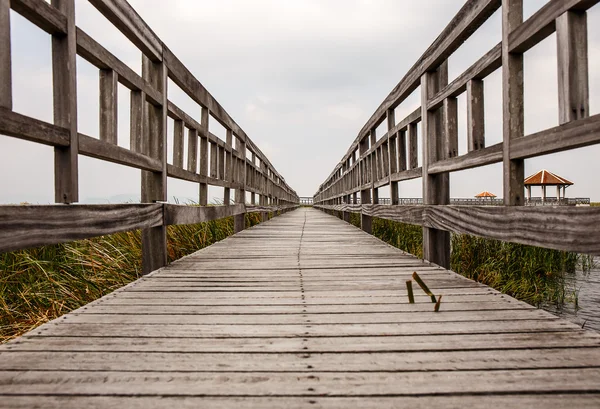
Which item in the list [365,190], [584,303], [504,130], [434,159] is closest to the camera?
[504,130]

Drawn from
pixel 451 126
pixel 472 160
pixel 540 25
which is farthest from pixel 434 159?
pixel 540 25

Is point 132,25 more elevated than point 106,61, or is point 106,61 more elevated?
point 132,25

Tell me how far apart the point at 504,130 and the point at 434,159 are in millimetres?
1131

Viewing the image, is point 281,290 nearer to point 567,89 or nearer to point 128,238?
point 567,89

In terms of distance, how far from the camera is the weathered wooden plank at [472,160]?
214 cm

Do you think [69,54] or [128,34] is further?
[128,34]

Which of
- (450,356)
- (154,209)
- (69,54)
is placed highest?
(69,54)

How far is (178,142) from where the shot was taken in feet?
11.3

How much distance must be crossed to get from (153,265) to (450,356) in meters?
2.19

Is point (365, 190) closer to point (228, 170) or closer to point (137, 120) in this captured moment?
point (228, 170)

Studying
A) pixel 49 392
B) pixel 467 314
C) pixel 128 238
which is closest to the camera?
pixel 49 392

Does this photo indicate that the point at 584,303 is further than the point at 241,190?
No

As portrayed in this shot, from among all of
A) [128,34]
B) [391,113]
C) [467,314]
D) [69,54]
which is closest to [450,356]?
[467,314]

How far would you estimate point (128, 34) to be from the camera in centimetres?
259
